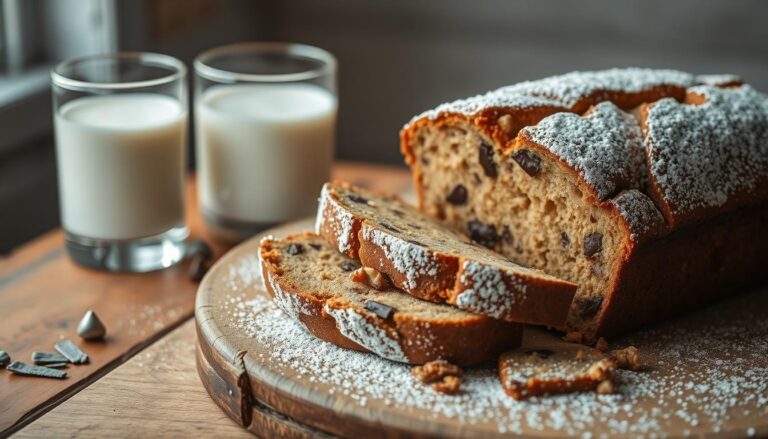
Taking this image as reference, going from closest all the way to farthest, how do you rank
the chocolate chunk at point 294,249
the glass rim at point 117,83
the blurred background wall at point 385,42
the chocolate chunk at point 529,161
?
1. the chocolate chunk at point 529,161
2. the chocolate chunk at point 294,249
3. the glass rim at point 117,83
4. the blurred background wall at point 385,42

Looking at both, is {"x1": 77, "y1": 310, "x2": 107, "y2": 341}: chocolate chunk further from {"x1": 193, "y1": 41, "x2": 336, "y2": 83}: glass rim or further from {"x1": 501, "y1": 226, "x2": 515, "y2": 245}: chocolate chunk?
{"x1": 501, "y1": 226, "x2": 515, "y2": 245}: chocolate chunk

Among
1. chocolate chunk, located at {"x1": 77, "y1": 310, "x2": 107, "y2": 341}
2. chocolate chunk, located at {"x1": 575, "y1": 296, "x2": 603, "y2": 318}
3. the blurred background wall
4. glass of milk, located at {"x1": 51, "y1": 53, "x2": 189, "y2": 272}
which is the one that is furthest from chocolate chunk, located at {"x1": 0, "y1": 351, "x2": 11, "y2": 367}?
the blurred background wall

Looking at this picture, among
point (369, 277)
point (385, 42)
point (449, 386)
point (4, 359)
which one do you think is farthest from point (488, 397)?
point (385, 42)

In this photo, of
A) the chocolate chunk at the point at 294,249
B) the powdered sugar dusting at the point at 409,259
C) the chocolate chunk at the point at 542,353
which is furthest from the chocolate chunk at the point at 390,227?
the chocolate chunk at the point at 542,353

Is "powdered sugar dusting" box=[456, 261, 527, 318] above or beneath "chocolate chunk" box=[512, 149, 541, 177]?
beneath

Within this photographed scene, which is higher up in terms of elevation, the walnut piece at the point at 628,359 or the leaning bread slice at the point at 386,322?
the leaning bread slice at the point at 386,322

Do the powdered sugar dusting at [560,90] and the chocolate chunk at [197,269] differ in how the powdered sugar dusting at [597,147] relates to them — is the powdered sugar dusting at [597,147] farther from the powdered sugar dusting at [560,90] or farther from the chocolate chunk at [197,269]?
the chocolate chunk at [197,269]

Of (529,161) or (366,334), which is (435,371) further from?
(529,161)
